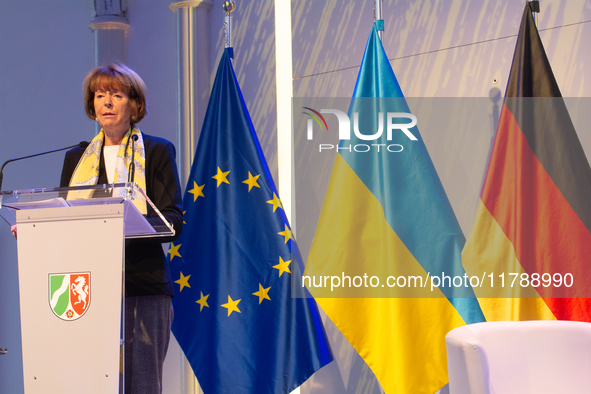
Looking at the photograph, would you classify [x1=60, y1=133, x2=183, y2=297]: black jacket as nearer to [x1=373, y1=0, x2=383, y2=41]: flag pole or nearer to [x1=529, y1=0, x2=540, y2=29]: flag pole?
[x1=373, y1=0, x2=383, y2=41]: flag pole

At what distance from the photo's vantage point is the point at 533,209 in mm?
2223

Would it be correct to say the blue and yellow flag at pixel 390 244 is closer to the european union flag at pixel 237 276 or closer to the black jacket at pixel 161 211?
the european union flag at pixel 237 276

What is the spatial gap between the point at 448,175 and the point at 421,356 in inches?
32.6

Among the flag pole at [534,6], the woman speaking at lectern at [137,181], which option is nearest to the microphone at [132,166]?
the woman speaking at lectern at [137,181]

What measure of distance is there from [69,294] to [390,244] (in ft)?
4.67

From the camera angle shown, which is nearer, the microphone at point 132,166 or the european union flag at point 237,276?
the microphone at point 132,166

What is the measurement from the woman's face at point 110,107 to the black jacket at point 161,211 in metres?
Result: 0.12

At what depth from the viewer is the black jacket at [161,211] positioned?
177cm

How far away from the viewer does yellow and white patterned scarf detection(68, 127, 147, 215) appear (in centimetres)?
182

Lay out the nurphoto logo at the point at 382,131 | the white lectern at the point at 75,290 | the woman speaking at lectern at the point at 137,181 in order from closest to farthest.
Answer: the white lectern at the point at 75,290, the woman speaking at lectern at the point at 137,181, the nurphoto logo at the point at 382,131

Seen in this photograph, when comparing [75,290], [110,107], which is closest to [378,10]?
[110,107]

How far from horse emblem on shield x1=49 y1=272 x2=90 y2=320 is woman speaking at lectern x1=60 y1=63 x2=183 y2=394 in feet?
1.41

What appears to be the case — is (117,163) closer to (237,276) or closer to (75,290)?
(75,290)

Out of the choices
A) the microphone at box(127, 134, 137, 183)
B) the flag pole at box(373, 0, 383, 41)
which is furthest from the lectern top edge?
the flag pole at box(373, 0, 383, 41)
